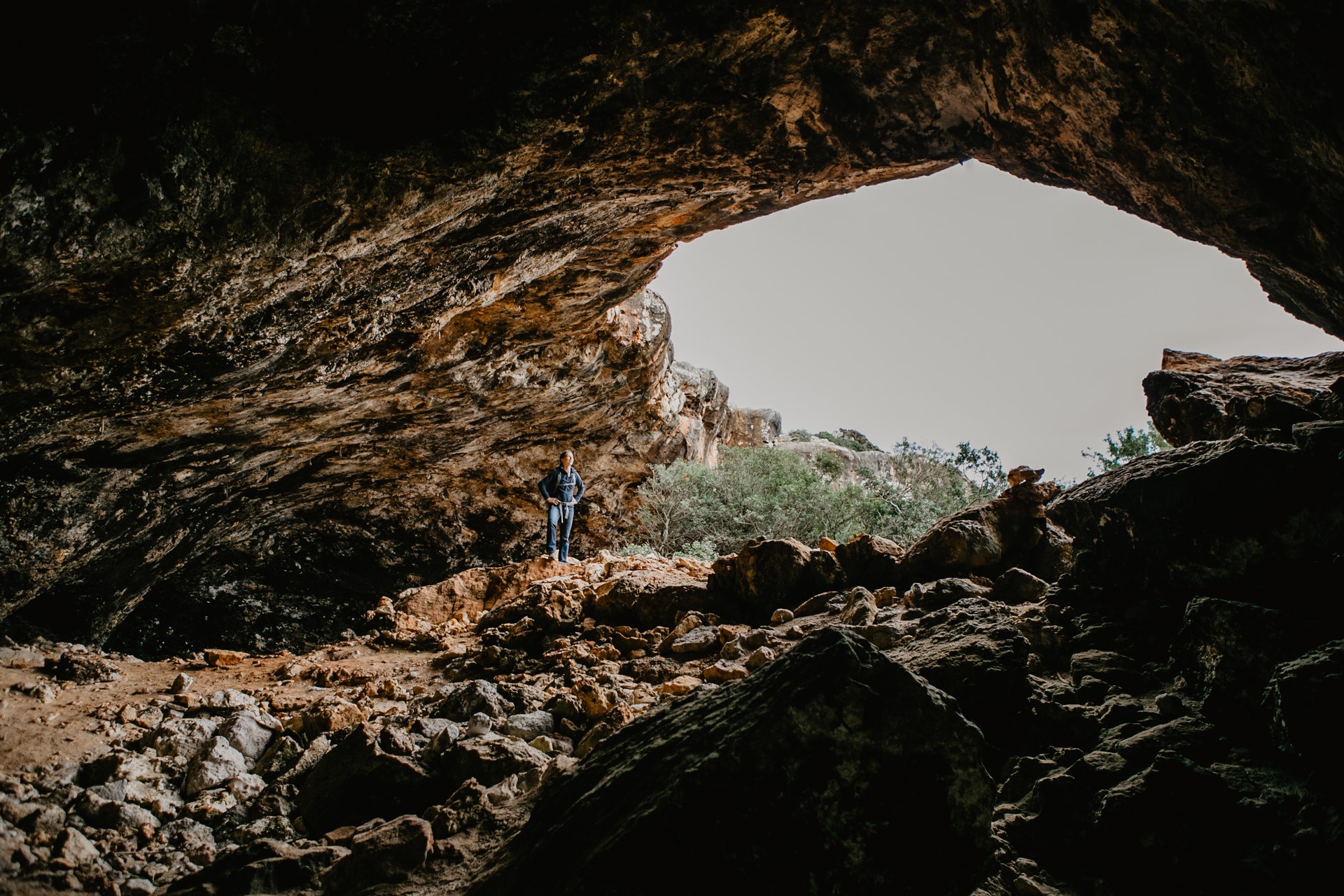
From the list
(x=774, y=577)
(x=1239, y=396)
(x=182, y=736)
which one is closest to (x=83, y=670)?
(x=182, y=736)

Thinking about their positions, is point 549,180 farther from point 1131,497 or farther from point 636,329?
point 636,329

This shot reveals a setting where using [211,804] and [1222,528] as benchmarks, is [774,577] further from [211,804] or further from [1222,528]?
[211,804]

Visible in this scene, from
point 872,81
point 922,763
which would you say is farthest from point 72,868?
point 872,81

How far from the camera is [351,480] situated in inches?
416

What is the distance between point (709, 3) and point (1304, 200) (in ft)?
11.5

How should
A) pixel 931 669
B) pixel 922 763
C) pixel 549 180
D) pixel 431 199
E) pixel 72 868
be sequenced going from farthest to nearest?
pixel 549 180 → pixel 431 199 → pixel 931 669 → pixel 72 868 → pixel 922 763

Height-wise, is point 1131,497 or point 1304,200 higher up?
point 1304,200

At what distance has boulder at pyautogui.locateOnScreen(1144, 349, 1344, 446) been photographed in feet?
13.4

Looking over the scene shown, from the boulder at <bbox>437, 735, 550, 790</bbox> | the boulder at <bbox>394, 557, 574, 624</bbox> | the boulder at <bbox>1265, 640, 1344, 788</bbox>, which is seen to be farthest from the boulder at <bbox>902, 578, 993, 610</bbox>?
the boulder at <bbox>394, 557, 574, 624</bbox>

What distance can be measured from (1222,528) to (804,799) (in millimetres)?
3089

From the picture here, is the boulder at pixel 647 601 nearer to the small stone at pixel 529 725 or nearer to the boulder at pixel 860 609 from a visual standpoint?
the boulder at pixel 860 609

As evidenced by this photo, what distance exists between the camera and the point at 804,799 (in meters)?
2.02

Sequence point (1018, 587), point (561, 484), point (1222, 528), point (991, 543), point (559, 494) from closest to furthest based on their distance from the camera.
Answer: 1. point (1222, 528)
2. point (1018, 587)
3. point (991, 543)
4. point (561, 484)
5. point (559, 494)

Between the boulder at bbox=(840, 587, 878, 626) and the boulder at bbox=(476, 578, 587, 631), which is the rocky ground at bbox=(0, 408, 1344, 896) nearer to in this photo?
the boulder at bbox=(840, 587, 878, 626)
